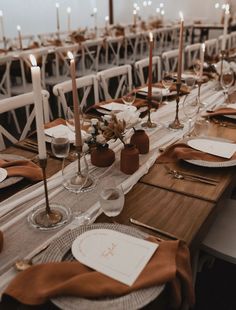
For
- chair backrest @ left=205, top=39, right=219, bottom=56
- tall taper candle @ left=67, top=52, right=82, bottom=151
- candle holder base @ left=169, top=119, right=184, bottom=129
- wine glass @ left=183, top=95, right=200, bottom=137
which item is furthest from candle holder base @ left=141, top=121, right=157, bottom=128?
chair backrest @ left=205, top=39, right=219, bottom=56

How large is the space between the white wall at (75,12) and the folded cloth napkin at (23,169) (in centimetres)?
681

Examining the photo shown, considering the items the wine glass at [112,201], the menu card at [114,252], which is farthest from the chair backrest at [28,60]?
the menu card at [114,252]

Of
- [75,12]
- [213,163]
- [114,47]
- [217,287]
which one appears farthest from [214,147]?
[75,12]

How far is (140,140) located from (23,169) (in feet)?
1.68

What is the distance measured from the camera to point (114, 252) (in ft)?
3.10

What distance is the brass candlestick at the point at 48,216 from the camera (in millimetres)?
1121

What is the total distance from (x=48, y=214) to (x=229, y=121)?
1246 millimetres

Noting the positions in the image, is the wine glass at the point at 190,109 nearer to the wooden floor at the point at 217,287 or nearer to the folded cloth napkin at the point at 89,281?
the wooden floor at the point at 217,287

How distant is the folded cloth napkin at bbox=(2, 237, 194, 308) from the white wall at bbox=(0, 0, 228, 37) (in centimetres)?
749

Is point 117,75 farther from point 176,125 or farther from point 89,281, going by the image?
point 89,281

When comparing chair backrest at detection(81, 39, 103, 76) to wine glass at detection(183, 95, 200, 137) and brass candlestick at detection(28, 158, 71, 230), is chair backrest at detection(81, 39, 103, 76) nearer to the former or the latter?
wine glass at detection(183, 95, 200, 137)

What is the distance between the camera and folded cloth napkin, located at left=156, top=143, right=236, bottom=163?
4.87 feet

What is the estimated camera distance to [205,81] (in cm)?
289

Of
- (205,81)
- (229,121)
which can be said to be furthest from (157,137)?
(205,81)
